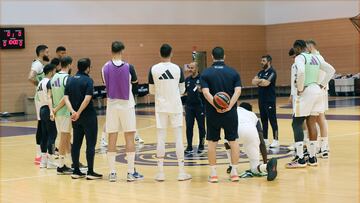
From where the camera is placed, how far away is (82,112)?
34.6ft

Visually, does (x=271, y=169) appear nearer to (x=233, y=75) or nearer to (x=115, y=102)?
(x=233, y=75)

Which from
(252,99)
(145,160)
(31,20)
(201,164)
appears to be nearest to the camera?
(201,164)

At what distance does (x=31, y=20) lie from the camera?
28.1 m

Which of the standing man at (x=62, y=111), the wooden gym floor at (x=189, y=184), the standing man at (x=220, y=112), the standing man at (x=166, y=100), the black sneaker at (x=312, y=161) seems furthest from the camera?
the standing man at (x=62, y=111)

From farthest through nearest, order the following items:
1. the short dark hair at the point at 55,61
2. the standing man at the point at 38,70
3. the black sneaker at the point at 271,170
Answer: the standing man at the point at 38,70 < the short dark hair at the point at 55,61 < the black sneaker at the point at 271,170

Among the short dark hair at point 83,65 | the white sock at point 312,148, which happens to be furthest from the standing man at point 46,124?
the white sock at point 312,148

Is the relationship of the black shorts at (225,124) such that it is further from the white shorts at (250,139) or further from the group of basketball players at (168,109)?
the white shorts at (250,139)

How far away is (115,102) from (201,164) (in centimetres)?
230

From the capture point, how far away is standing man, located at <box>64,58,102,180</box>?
34.5ft

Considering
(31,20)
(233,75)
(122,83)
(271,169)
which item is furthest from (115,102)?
(31,20)

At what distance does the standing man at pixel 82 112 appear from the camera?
1052 centimetres

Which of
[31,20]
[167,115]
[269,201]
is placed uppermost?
[31,20]

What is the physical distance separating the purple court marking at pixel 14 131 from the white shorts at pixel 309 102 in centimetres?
1082

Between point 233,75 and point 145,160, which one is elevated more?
point 233,75
